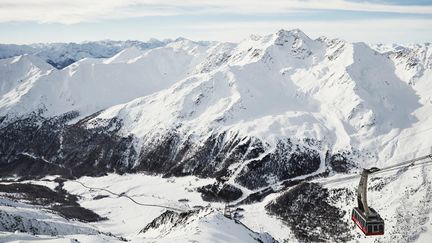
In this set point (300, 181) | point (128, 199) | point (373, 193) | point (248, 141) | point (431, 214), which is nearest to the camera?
point (431, 214)

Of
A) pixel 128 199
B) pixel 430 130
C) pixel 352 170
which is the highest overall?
pixel 430 130

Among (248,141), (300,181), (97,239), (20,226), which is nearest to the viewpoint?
(97,239)

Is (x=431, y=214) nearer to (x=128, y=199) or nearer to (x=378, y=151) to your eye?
(x=378, y=151)

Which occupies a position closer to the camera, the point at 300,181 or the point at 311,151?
the point at 300,181

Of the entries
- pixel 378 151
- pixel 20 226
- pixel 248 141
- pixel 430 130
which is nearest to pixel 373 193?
pixel 378 151

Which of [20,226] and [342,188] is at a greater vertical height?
[20,226]

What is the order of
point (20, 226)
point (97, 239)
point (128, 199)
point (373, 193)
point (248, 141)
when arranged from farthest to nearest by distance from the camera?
point (248, 141) < point (128, 199) < point (373, 193) < point (20, 226) < point (97, 239)

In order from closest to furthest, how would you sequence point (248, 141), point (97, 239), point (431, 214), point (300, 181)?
point (97, 239) < point (431, 214) < point (300, 181) < point (248, 141)

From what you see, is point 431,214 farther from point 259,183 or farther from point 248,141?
point 248,141

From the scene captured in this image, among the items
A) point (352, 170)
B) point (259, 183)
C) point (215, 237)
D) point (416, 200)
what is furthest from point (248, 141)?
point (215, 237)
